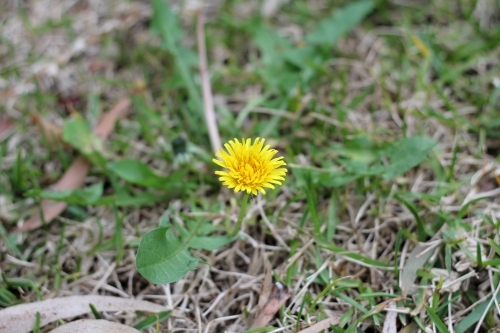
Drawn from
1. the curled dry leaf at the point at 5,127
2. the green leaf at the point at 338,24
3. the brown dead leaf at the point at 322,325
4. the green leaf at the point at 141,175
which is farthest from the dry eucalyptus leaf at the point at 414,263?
the curled dry leaf at the point at 5,127

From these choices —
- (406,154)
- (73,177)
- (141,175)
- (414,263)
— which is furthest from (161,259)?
(406,154)

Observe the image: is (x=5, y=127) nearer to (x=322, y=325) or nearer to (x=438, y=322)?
(x=322, y=325)

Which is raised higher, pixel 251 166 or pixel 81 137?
pixel 251 166

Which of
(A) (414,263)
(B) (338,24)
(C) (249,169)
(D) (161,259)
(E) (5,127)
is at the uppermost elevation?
(B) (338,24)

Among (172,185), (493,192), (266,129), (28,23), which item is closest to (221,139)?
(266,129)

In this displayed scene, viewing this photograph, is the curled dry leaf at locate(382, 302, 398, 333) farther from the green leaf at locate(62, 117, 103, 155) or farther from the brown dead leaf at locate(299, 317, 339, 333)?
the green leaf at locate(62, 117, 103, 155)

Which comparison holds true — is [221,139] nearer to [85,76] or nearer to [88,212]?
[88,212]

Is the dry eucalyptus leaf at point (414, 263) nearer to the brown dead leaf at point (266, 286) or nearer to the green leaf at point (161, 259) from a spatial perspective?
the brown dead leaf at point (266, 286)
